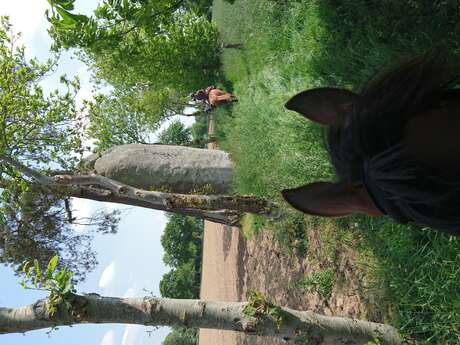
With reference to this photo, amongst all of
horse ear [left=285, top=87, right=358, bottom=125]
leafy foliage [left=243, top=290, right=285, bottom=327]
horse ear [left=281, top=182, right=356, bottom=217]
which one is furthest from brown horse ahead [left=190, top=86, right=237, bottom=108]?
horse ear [left=281, top=182, right=356, bottom=217]

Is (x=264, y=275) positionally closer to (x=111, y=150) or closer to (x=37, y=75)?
(x=111, y=150)

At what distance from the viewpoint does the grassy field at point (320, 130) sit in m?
3.79

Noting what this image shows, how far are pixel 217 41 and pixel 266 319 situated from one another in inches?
458

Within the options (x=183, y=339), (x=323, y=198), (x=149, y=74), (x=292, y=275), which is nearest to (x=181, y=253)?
(x=183, y=339)

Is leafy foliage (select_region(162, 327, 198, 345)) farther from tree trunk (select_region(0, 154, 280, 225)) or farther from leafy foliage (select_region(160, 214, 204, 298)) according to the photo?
tree trunk (select_region(0, 154, 280, 225))

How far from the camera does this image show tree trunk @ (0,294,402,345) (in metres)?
3.24

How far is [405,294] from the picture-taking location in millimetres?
4137

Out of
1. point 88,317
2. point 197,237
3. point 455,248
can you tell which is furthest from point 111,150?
point 197,237

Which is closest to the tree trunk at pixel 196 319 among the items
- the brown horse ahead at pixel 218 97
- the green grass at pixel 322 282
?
the green grass at pixel 322 282

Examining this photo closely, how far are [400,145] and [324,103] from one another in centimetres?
45

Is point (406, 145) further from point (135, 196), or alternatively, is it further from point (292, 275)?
point (292, 275)

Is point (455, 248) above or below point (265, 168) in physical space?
below

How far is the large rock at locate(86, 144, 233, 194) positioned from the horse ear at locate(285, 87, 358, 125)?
6.51 metres

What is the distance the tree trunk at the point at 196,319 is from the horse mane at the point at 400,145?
7.79 feet
